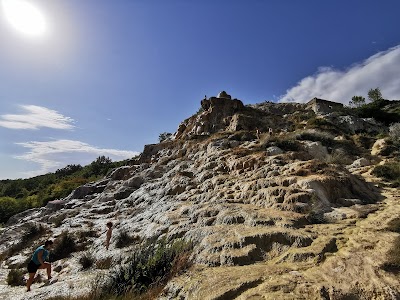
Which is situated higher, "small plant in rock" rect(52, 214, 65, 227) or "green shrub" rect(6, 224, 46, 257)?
"small plant in rock" rect(52, 214, 65, 227)

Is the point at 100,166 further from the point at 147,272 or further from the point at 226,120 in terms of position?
the point at 147,272

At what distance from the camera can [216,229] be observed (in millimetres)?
9664

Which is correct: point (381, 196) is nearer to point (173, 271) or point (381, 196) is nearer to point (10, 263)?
point (173, 271)

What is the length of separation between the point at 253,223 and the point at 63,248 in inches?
390

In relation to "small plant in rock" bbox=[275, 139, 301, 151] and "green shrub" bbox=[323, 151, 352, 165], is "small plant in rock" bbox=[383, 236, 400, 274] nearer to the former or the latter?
"green shrub" bbox=[323, 151, 352, 165]

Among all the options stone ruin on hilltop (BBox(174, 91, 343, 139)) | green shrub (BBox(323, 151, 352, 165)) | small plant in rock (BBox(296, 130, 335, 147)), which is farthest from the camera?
stone ruin on hilltop (BBox(174, 91, 343, 139))

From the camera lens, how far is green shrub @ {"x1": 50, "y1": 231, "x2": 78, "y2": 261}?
14109mm

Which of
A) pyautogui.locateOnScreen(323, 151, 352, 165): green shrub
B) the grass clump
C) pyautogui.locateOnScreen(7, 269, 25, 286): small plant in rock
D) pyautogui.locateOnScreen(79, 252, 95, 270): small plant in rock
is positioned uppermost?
pyautogui.locateOnScreen(323, 151, 352, 165): green shrub

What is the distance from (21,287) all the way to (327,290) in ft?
34.6

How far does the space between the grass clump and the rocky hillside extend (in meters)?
0.33

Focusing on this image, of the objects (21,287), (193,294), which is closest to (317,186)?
(193,294)

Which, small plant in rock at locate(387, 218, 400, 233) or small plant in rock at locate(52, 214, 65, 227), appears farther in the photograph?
Result: small plant in rock at locate(52, 214, 65, 227)

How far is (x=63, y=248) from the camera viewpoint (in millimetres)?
14531

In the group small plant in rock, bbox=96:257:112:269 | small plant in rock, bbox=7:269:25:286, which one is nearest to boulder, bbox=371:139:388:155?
small plant in rock, bbox=96:257:112:269
